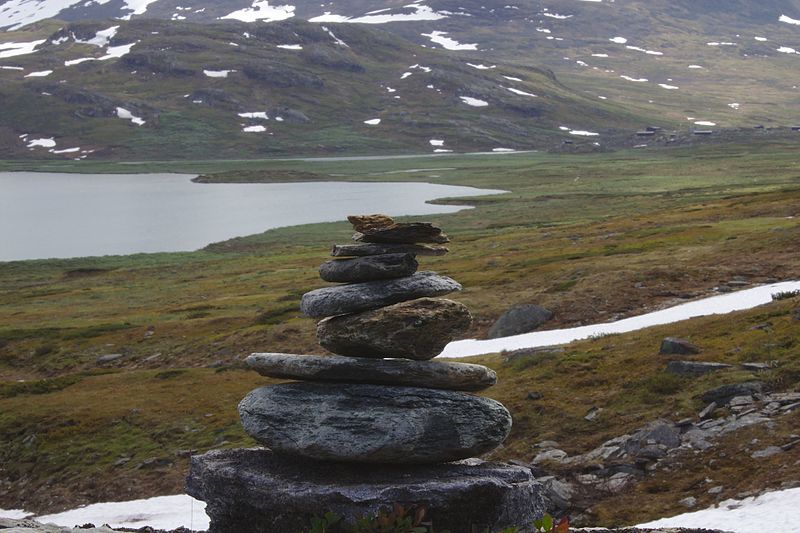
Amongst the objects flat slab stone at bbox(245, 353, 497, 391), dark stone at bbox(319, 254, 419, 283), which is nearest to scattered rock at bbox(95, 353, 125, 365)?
flat slab stone at bbox(245, 353, 497, 391)

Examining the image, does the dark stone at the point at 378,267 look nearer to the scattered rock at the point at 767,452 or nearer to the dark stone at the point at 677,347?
the scattered rock at the point at 767,452

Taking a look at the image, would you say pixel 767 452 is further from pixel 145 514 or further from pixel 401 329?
pixel 145 514

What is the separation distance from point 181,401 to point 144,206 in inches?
5166

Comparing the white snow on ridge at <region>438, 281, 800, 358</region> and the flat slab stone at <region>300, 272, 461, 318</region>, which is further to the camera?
the white snow on ridge at <region>438, 281, 800, 358</region>

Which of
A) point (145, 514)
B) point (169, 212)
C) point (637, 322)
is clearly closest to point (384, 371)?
point (145, 514)

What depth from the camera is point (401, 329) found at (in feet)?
67.1

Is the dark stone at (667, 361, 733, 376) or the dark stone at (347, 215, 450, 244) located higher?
the dark stone at (347, 215, 450, 244)

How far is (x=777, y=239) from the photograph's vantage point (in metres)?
59.8

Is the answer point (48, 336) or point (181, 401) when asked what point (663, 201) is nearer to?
point (48, 336)

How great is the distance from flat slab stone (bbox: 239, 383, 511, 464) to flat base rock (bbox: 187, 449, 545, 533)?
0.42 metres

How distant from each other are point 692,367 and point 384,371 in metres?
15.6

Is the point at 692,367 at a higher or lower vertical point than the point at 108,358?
higher

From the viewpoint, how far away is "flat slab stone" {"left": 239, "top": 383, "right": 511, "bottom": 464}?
19625mm

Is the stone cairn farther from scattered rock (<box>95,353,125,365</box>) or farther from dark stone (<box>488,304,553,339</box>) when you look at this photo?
scattered rock (<box>95,353,125,365</box>)
